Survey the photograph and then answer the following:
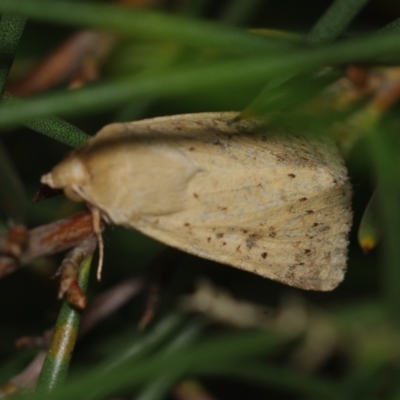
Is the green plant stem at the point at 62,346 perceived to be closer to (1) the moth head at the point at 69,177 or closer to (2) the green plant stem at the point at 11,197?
(1) the moth head at the point at 69,177

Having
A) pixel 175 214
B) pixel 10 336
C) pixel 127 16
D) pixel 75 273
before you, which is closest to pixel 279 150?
pixel 175 214

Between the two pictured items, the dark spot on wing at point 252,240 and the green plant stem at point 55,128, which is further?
the dark spot on wing at point 252,240

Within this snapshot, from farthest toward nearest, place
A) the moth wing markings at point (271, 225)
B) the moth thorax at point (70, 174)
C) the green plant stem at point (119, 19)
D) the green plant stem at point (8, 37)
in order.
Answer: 1. the moth wing markings at point (271, 225)
2. the moth thorax at point (70, 174)
3. the green plant stem at point (8, 37)
4. the green plant stem at point (119, 19)

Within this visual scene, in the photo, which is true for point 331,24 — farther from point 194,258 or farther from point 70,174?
point 194,258

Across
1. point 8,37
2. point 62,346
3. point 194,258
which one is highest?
point 8,37

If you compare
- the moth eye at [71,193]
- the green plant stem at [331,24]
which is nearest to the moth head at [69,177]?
the moth eye at [71,193]

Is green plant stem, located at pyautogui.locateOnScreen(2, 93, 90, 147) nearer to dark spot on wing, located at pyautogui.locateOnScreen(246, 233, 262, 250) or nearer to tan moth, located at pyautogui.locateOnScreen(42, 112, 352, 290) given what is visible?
tan moth, located at pyautogui.locateOnScreen(42, 112, 352, 290)

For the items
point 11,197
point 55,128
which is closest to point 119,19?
point 55,128
